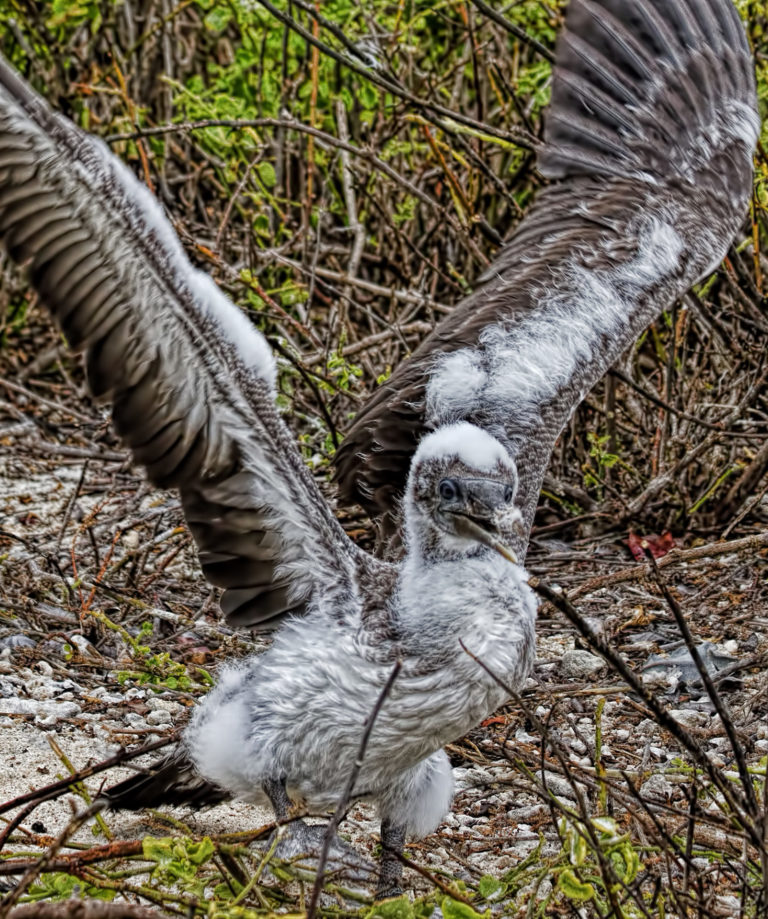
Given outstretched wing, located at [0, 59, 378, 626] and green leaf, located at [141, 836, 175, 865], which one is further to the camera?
outstretched wing, located at [0, 59, 378, 626]

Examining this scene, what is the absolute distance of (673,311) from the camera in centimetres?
570

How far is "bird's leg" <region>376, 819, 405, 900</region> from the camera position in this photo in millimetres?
3566

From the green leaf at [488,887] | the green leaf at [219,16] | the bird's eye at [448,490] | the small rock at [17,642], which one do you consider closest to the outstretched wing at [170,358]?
the bird's eye at [448,490]

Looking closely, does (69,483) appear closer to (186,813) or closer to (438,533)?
(186,813)

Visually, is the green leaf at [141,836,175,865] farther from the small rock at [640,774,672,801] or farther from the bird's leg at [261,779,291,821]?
the small rock at [640,774,672,801]

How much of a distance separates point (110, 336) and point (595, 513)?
2.97 metres

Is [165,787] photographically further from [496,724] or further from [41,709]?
[496,724]

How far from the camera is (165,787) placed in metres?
3.92

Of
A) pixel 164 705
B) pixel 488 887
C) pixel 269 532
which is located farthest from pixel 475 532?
pixel 164 705

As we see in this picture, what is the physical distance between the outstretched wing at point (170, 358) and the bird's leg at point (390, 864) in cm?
67

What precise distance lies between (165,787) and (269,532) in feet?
2.87

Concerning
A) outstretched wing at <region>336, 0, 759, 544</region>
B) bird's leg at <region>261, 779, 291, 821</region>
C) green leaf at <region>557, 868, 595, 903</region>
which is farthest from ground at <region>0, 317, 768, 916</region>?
outstretched wing at <region>336, 0, 759, 544</region>

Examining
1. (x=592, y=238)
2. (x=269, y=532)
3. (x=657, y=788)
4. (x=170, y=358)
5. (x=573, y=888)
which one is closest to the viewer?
(x=573, y=888)

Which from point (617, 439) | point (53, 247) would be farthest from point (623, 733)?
point (53, 247)
